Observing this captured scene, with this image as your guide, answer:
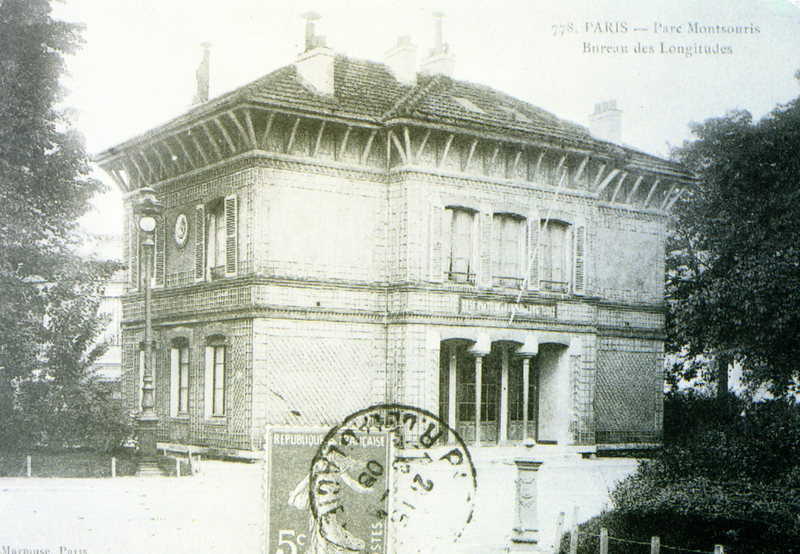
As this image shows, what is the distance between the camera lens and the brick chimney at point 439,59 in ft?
32.3

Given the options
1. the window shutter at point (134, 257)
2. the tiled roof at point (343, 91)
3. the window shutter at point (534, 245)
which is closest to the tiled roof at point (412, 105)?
the tiled roof at point (343, 91)

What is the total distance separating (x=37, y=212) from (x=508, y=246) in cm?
732

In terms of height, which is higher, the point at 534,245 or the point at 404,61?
the point at 404,61

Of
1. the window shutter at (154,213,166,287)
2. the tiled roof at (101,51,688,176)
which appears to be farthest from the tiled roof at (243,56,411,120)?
the window shutter at (154,213,166,287)

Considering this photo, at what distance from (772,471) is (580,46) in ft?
20.5

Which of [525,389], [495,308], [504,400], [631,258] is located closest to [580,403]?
[525,389]

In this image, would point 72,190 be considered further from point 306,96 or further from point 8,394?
point 306,96

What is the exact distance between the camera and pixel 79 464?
1289 cm

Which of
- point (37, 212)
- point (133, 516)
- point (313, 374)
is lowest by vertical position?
point (133, 516)

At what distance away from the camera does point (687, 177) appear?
45.7 ft

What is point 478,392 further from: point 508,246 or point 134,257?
point 134,257

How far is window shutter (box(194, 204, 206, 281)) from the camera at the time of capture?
44.3ft

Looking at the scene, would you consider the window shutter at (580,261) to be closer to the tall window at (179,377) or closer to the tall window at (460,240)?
the tall window at (460,240)

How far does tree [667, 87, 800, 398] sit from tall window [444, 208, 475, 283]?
3.56 meters
